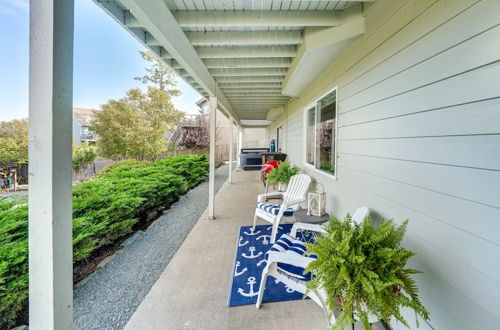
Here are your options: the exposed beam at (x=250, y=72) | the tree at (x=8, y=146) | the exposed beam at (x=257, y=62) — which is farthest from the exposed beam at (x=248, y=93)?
the tree at (x=8, y=146)

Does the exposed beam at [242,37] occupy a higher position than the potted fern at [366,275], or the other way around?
the exposed beam at [242,37]

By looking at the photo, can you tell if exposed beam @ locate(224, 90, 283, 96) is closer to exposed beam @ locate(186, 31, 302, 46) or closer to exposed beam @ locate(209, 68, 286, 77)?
exposed beam @ locate(209, 68, 286, 77)

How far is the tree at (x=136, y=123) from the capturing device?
903 cm

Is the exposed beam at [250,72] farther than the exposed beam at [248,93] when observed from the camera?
No

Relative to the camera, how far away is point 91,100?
380 inches

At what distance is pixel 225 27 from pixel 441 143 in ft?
7.72

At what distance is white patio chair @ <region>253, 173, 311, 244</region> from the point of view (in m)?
3.14

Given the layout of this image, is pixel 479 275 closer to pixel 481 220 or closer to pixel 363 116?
pixel 481 220

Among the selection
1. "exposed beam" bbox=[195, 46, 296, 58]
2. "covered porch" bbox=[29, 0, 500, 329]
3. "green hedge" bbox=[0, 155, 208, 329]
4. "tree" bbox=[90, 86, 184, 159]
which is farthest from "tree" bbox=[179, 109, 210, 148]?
"exposed beam" bbox=[195, 46, 296, 58]

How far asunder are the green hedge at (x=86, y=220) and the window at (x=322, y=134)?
3.09 m

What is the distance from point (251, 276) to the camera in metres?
2.33

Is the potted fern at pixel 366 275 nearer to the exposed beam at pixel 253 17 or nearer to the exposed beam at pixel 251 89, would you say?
the exposed beam at pixel 253 17

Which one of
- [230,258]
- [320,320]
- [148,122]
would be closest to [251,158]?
[148,122]

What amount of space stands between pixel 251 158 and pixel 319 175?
27.1ft
